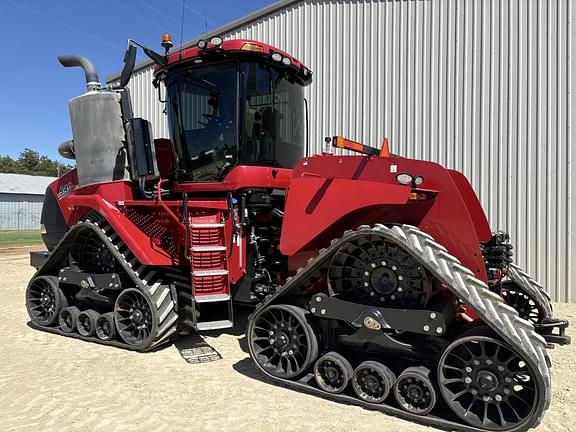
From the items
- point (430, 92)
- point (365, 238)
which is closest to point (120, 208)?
point (365, 238)

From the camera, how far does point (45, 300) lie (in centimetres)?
614

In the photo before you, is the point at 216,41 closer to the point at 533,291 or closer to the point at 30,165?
the point at 533,291

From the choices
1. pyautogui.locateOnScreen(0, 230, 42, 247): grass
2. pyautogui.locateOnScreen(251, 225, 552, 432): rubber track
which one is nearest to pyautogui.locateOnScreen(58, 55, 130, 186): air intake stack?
pyautogui.locateOnScreen(251, 225, 552, 432): rubber track

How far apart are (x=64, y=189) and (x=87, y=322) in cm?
191

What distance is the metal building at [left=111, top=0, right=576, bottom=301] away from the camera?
7320 millimetres

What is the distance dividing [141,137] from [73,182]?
1.79m

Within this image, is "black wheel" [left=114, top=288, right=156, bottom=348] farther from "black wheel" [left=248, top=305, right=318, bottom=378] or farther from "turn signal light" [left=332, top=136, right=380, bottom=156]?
"turn signal light" [left=332, top=136, right=380, bottom=156]

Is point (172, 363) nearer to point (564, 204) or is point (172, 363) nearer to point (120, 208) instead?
point (120, 208)

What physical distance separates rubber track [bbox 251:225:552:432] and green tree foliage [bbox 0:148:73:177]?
69.2 meters

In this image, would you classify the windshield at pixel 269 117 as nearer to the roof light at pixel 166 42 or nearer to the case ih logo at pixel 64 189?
the roof light at pixel 166 42

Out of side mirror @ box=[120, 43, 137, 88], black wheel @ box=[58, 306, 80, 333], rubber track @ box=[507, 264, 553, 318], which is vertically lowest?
black wheel @ box=[58, 306, 80, 333]

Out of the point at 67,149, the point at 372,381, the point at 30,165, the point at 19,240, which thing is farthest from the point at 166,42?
the point at 30,165

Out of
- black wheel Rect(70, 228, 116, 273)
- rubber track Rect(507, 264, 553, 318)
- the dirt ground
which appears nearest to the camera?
A: the dirt ground

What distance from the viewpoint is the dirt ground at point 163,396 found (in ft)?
11.3
